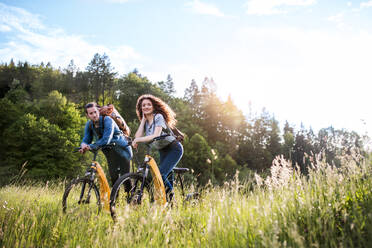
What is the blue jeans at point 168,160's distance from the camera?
443 centimetres

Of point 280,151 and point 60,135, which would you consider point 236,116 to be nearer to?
point 280,151

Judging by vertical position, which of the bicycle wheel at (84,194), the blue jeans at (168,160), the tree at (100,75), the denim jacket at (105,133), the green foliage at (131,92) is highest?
the tree at (100,75)

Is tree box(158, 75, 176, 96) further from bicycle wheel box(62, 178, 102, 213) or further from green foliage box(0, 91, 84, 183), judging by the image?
bicycle wheel box(62, 178, 102, 213)

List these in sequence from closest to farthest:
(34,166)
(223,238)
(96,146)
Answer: (223,238) < (96,146) < (34,166)

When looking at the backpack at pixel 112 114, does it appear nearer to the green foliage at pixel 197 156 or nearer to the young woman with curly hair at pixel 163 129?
the young woman with curly hair at pixel 163 129

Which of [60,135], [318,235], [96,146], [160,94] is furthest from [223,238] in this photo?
[160,94]

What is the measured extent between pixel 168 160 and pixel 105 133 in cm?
120

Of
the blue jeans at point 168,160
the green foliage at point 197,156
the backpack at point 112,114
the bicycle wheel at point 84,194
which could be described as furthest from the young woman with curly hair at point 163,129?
the green foliage at point 197,156

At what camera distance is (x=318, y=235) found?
212 cm

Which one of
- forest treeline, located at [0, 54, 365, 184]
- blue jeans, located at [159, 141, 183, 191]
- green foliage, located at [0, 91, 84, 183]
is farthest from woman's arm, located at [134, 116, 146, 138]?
green foliage, located at [0, 91, 84, 183]

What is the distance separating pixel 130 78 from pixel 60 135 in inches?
871

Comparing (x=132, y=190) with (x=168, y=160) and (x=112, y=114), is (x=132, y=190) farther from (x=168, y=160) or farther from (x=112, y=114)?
(x=112, y=114)

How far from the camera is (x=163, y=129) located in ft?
14.9

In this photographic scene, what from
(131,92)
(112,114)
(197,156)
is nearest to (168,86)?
(131,92)
